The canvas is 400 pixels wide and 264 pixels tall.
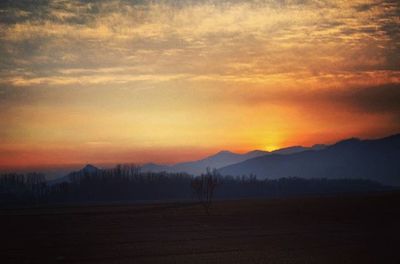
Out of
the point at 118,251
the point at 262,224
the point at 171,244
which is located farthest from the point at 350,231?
the point at 118,251

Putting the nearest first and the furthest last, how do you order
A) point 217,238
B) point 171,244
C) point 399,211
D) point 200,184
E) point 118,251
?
point 118,251 → point 171,244 → point 217,238 → point 399,211 → point 200,184

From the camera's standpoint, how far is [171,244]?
144ft

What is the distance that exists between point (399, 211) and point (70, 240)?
52066 mm

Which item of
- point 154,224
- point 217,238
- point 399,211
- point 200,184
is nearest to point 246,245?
point 217,238

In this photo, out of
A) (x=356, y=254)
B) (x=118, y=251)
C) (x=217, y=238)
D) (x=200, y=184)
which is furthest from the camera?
(x=200, y=184)

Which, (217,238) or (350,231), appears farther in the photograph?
(350,231)

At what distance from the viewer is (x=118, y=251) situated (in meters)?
40.0

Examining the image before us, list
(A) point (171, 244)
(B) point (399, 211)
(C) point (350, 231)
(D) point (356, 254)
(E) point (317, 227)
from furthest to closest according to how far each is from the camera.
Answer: (B) point (399, 211)
(E) point (317, 227)
(C) point (350, 231)
(A) point (171, 244)
(D) point (356, 254)

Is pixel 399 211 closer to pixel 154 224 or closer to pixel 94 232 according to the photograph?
pixel 154 224

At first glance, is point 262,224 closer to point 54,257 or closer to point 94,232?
point 94,232

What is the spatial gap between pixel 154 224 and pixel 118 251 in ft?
84.7

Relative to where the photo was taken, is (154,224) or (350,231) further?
(154,224)

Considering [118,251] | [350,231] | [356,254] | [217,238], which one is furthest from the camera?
[350,231]

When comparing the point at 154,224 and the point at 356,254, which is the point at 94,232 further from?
the point at 356,254
